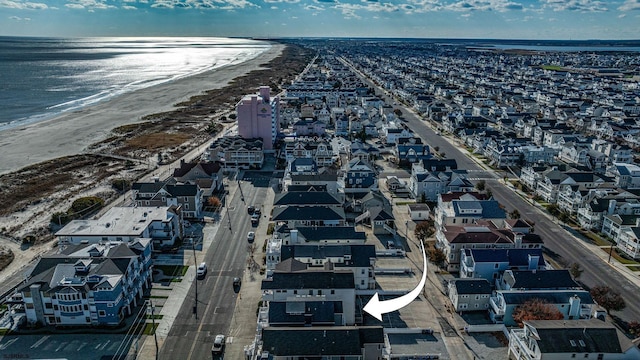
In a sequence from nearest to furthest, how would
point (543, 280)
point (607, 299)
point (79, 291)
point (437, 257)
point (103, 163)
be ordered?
1. point (79, 291)
2. point (607, 299)
3. point (543, 280)
4. point (437, 257)
5. point (103, 163)

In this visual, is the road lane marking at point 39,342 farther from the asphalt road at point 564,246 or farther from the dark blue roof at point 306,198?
the asphalt road at point 564,246

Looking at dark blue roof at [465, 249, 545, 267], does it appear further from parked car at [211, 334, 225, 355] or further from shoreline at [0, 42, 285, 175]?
shoreline at [0, 42, 285, 175]

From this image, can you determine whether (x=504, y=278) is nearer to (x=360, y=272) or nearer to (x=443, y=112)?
(x=360, y=272)

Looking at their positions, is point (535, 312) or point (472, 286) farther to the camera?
point (472, 286)

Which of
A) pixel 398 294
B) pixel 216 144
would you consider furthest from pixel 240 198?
pixel 398 294

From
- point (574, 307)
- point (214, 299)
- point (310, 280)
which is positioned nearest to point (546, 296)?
point (574, 307)

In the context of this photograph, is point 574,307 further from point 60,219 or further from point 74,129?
point 74,129
